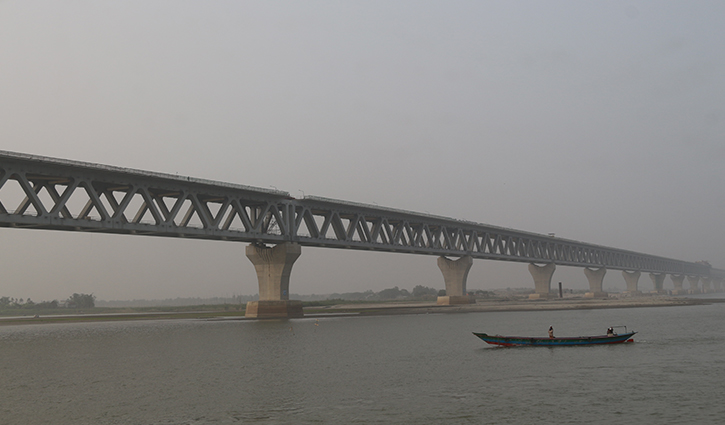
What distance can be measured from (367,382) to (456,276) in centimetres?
10098

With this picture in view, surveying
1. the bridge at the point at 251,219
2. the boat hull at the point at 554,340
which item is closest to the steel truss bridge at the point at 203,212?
the bridge at the point at 251,219

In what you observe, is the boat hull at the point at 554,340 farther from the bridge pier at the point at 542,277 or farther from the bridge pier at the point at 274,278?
the bridge pier at the point at 542,277

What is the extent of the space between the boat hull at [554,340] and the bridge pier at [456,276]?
83.2 meters

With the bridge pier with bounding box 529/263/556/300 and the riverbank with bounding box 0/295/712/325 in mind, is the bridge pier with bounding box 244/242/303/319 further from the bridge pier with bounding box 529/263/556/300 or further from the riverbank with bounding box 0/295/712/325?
the bridge pier with bounding box 529/263/556/300

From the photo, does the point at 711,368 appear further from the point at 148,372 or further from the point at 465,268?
the point at 465,268

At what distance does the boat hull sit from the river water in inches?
26.6

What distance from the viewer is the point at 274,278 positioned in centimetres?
8738

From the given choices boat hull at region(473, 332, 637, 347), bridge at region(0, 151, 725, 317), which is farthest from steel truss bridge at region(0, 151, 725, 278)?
boat hull at region(473, 332, 637, 347)

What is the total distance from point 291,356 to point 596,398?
80.1 ft

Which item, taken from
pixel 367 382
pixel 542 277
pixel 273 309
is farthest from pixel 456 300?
pixel 367 382

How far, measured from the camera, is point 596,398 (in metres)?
Result: 27.9

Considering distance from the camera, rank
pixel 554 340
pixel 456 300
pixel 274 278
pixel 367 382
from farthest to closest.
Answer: pixel 456 300
pixel 274 278
pixel 554 340
pixel 367 382

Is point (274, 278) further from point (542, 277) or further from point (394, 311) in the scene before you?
point (542, 277)

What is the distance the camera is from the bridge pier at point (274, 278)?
86312 millimetres
